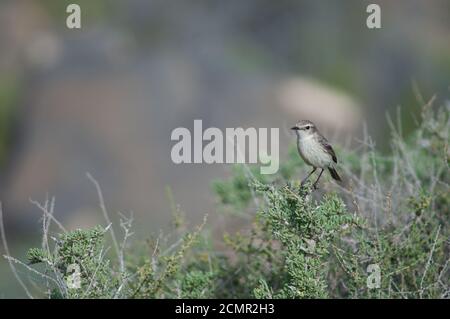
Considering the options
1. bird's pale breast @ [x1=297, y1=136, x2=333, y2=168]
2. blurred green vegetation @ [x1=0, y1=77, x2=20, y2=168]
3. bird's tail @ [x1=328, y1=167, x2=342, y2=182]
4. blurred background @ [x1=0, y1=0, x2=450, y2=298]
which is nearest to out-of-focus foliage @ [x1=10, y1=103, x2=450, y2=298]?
bird's pale breast @ [x1=297, y1=136, x2=333, y2=168]

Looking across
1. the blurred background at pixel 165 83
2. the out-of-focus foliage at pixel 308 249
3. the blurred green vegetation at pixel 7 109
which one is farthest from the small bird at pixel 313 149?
the blurred green vegetation at pixel 7 109

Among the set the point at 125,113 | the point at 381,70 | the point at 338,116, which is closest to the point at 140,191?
the point at 125,113

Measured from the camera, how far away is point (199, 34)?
21.0 meters

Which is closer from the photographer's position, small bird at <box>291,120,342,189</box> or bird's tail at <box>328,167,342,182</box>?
small bird at <box>291,120,342,189</box>

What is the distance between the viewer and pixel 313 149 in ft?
22.2

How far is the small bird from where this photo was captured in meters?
6.76

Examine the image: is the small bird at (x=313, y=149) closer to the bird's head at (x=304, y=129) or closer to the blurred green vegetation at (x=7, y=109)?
the bird's head at (x=304, y=129)

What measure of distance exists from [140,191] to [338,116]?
473 centimetres

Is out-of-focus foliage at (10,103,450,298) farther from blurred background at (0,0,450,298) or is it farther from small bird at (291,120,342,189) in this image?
blurred background at (0,0,450,298)

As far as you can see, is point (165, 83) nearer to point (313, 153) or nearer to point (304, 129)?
point (304, 129)

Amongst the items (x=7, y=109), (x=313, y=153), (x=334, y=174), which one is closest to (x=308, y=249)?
(x=313, y=153)

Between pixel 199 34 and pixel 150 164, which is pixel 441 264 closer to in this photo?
pixel 150 164

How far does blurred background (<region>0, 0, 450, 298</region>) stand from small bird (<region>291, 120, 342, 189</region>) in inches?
256
